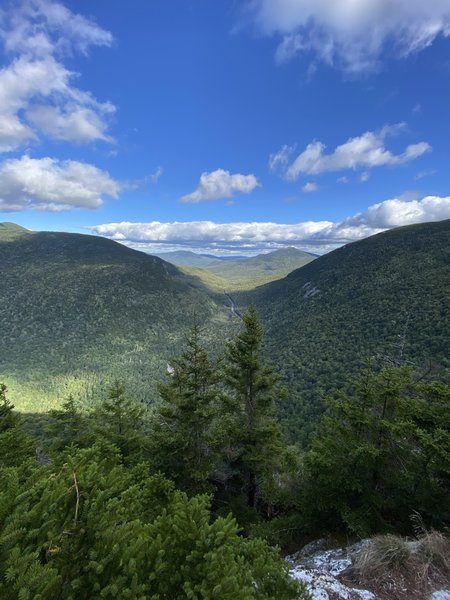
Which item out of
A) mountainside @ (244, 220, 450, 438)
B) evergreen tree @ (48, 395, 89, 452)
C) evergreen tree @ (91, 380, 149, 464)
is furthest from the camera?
mountainside @ (244, 220, 450, 438)

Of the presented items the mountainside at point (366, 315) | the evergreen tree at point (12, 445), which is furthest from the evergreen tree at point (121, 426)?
the mountainside at point (366, 315)

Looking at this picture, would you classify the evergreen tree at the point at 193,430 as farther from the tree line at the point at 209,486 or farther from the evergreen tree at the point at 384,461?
the evergreen tree at the point at 384,461

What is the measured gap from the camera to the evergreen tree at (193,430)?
1619cm

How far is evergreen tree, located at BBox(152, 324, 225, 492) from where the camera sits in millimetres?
16188

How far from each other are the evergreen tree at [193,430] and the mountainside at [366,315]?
22.6m

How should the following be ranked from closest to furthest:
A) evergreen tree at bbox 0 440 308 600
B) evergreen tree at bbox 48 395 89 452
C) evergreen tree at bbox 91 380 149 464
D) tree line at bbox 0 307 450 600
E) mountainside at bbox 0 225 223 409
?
1. evergreen tree at bbox 0 440 308 600
2. tree line at bbox 0 307 450 600
3. evergreen tree at bbox 91 380 149 464
4. evergreen tree at bbox 48 395 89 452
5. mountainside at bbox 0 225 223 409

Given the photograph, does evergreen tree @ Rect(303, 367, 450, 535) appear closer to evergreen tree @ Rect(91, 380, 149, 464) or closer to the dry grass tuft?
the dry grass tuft

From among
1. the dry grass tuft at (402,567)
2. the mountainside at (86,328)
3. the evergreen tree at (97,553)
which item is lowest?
the mountainside at (86,328)

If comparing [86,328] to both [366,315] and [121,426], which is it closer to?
[366,315]

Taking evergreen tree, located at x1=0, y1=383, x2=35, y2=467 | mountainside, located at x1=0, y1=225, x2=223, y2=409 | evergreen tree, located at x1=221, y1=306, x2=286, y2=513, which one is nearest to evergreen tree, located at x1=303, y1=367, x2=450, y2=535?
evergreen tree, located at x1=221, y1=306, x2=286, y2=513

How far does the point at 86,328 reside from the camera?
521 feet

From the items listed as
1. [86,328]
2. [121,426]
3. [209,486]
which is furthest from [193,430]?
[86,328]

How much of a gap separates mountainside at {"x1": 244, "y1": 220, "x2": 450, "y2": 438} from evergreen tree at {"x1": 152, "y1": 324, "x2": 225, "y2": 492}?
2256cm

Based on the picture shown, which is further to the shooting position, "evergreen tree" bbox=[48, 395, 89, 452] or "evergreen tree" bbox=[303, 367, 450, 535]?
"evergreen tree" bbox=[48, 395, 89, 452]
